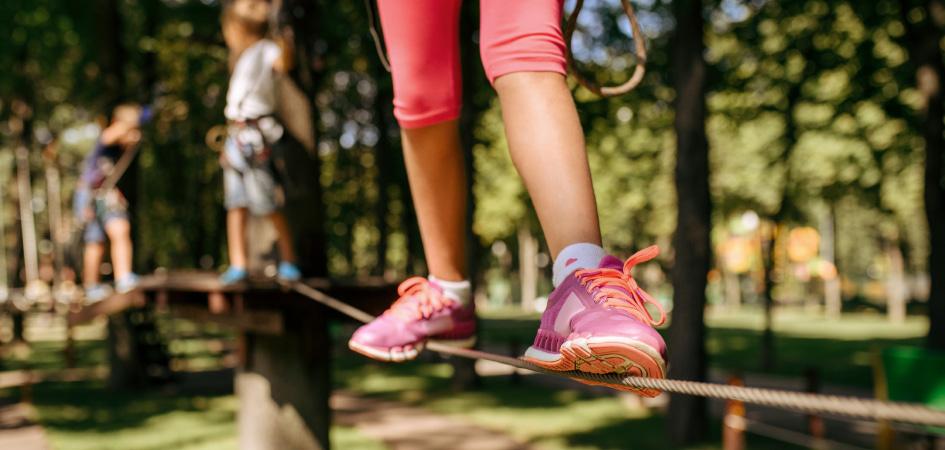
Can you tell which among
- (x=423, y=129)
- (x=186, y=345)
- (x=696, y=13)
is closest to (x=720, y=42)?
(x=696, y=13)

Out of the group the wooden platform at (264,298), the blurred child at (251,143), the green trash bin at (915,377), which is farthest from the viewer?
the green trash bin at (915,377)

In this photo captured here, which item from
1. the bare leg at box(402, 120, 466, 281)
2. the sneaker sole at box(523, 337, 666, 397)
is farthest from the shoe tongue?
the bare leg at box(402, 120, 466, 281)

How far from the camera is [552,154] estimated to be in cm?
172

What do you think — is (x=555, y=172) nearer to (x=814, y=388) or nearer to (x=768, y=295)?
(x=814, y=388)

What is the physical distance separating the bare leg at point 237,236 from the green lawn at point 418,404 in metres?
6.28

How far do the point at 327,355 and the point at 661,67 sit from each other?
31.5 ft

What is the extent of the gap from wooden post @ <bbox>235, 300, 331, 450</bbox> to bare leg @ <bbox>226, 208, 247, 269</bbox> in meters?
0.53

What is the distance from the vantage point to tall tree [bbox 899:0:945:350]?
42.7 feet

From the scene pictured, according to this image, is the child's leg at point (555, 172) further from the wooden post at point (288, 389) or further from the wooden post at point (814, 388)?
the wooden post at point (814, 388)

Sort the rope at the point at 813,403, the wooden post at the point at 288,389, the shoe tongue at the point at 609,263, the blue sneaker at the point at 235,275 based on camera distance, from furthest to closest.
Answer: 1. the wooden post at the point at 288,389
2. the blue sneaker at the point at 235,275
3. the shoe tongue at the point at 609,263
4. the rope at the point at 813,403

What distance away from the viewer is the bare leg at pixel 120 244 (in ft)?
27.0

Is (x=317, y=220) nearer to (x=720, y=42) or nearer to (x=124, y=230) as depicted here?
(x=124, y=230)

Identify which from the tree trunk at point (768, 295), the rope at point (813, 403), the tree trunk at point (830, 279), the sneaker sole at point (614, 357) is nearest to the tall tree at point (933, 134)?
the tree trunk at point (768, 295)

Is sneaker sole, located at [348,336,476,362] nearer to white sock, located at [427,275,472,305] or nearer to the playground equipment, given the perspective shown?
white sock, located at [427,275,472,305]
